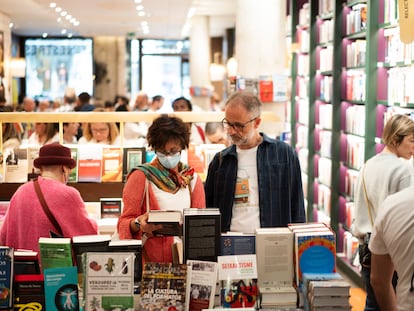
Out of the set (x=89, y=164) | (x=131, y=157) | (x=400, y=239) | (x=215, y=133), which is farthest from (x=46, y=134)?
(x=400, y=239)

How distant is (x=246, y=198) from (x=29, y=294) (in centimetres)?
154

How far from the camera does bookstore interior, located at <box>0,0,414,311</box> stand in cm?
332

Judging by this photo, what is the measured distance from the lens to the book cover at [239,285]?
3.33 metres

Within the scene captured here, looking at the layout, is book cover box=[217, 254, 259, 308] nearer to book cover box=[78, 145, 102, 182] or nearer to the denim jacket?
the denim jacket

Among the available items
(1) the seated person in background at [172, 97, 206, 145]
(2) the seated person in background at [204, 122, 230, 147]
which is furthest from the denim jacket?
(1) the seated person in background at [172, 97, 206, 145]

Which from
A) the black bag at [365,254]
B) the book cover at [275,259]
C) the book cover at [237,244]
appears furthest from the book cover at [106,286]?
the black bag at [365,254]

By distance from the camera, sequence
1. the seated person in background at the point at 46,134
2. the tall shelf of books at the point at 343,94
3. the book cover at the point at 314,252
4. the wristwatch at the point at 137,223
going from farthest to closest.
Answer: the seated person in background at the point at 46,134 → the tall shelf of books at the point at 343,94 → the wristwatch at the point at 137,223 → the book cover at the point at 314,252

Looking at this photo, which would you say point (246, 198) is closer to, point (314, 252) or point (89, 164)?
point (314, 252)

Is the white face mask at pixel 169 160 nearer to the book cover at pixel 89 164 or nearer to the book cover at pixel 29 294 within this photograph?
the book cover at pixel 29 294

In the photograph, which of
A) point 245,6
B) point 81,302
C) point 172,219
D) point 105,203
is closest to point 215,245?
point 172,219

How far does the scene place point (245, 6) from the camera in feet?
28.8

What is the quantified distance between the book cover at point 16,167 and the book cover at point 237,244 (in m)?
3.04

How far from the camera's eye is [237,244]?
3494 millimetres

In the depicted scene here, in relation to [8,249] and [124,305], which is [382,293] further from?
[8,249]
